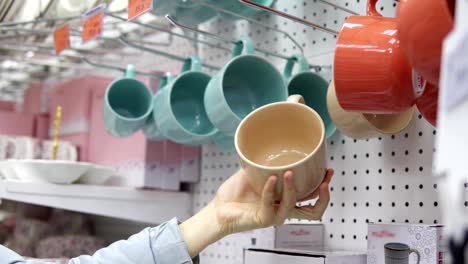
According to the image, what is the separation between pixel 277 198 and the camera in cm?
69

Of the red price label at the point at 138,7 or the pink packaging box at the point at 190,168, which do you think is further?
the pink packaging box at the point at 190,168

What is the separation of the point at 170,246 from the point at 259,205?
0.16m

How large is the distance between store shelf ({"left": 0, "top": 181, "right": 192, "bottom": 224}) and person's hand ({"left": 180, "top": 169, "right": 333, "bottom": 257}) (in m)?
0.61

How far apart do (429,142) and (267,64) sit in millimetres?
299

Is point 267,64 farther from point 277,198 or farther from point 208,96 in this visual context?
point 277,198

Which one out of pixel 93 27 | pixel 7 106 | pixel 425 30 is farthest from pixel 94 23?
pixel 7 106

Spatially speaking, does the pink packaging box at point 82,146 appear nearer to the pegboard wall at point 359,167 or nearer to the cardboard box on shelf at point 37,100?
the cardboard box on shelf at point 37,100

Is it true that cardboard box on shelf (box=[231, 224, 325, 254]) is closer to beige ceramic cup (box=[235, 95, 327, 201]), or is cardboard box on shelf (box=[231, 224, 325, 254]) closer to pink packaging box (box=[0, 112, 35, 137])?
beige ceramic cup (box=[235, 95, 327, 201])

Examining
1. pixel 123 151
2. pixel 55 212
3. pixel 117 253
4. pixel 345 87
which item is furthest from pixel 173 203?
pixel 345 87

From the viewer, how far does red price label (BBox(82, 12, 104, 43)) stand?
1102mm

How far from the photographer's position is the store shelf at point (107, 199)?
135cm

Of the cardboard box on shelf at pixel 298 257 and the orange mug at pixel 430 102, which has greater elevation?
the orange mug at pixel 430 102

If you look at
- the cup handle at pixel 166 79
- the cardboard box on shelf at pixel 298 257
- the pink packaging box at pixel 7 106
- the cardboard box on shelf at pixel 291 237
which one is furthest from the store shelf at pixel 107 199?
the pink packaging box at pixel 7 106

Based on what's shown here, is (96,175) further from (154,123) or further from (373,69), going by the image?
(373,69)
